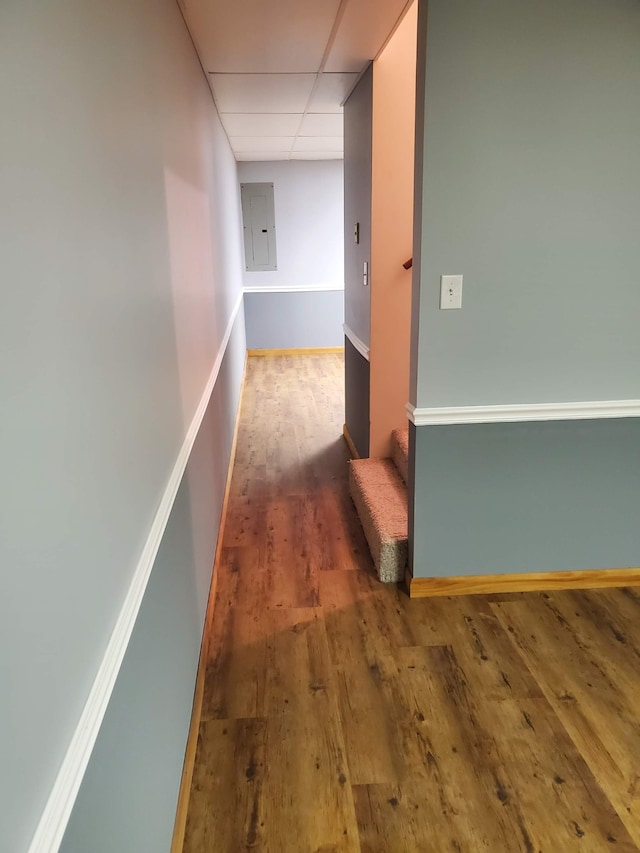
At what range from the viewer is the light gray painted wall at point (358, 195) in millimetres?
3162

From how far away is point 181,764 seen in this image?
164 centimetres

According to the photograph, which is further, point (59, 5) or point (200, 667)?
point (200, 667)

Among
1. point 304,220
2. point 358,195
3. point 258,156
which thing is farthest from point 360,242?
point 304,220

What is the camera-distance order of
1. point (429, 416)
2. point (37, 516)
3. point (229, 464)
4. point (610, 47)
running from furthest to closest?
point (229, 464) → point (429, 416) → point (610, 47) → point (37, 516)

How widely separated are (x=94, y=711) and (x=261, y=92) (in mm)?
3545

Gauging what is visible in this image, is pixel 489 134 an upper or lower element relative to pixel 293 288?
upper

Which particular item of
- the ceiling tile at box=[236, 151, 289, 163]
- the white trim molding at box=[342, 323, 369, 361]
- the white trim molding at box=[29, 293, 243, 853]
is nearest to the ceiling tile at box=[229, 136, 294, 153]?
the ceiling tile at box=[236, 151, 289, 163]

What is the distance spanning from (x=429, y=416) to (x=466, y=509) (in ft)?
1.41

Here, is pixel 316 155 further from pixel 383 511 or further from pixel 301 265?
pixel 383 511

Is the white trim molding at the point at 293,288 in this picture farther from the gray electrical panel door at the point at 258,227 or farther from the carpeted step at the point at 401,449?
the carpeted step at the point at 401,449

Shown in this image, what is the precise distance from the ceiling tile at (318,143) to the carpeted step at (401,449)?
10.3 feet

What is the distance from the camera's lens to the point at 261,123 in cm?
449

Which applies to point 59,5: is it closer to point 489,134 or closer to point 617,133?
point 489,134

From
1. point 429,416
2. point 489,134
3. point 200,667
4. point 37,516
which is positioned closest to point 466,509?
point 429,416
